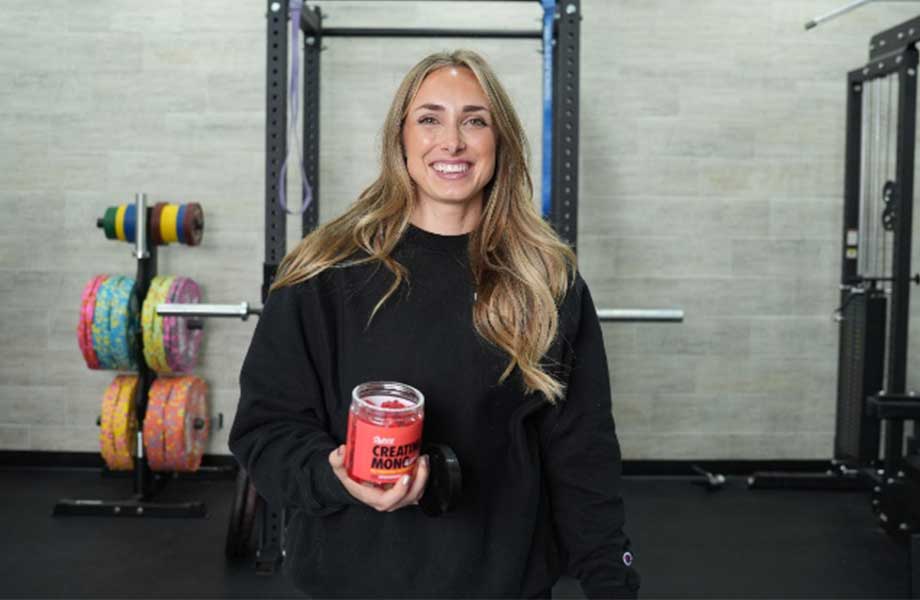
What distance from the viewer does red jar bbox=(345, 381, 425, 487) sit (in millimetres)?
1119

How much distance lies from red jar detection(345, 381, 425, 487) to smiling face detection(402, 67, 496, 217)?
44 centimetres

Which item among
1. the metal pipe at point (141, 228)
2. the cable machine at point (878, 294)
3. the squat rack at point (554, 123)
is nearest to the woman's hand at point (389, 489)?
the squat rack at point (554, 123)

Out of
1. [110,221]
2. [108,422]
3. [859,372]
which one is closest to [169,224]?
[110,221]

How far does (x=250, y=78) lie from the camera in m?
4.45

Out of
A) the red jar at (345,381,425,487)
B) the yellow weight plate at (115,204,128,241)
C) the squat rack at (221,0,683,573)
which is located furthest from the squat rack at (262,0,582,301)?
the red jar at (345,381,425,487)

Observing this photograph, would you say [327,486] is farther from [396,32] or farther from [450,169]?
[396,32]

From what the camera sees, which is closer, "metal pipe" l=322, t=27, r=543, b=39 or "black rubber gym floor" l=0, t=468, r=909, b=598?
"black rubber gym floor" l=0, t=468, r=909, b=598

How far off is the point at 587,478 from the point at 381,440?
448 mm

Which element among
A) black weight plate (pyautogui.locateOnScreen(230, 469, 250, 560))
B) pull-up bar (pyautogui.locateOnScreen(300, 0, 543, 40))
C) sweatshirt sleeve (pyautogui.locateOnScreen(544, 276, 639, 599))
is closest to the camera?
A: sweatshirt sleeve (pyautogui.locateOnScreen(544, 276, 639, 599))

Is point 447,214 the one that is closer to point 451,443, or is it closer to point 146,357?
point 451,443

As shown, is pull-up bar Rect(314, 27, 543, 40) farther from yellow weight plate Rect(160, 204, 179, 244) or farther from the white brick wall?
yellow weight plate Rect(160, 204, 179, 244)

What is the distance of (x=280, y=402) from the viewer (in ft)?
4.40

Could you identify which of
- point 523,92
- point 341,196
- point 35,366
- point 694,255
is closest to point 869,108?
point 694,255

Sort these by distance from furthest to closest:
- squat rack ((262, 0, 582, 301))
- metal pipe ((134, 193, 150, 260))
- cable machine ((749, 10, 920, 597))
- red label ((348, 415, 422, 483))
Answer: metal pipe ((134, 193, 150, 260)), cable machine ((749, 10, 920, 597)), squat rack ((262, 0, 582, 301)), red label ((348, 415, 422, 483))
